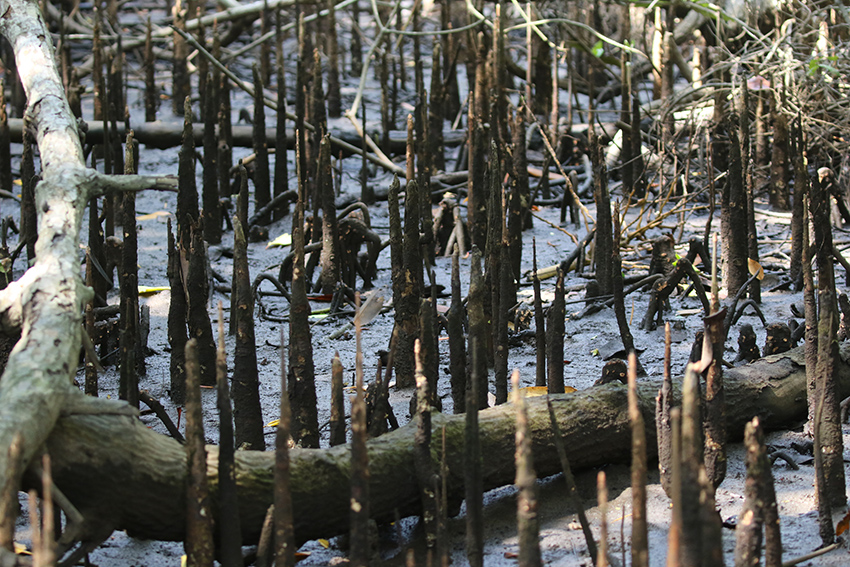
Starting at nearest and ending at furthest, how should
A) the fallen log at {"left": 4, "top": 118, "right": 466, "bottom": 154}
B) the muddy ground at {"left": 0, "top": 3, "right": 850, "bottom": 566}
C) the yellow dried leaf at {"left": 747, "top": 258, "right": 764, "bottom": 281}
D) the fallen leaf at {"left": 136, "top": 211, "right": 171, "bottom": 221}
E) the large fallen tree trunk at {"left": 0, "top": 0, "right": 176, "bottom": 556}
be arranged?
the large fallen tree trunk at {"left": 0, "top": 0, "right": 176, "bottom": 556} → the muddy ground at {"left": 0, "top": 3, "right": 850, "bottom": 566} → the yellow dried leaf at {"left": 747, "top": 258, "right": 764, "bottom": 281} → the fallen leaf at {"left": 136, "top": 211, "right": 171, "bottom": 221} → the fallen log at {"left": 4, "top": 118, "right": 466, "bottom": 154}

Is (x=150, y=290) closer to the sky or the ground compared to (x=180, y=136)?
closer to the ground

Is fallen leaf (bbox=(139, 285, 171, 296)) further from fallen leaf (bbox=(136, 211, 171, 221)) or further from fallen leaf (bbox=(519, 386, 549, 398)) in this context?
fallen leaf (bbox=(519, 386, 549, 398))

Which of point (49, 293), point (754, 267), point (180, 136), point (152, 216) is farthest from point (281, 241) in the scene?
point (49, 293)

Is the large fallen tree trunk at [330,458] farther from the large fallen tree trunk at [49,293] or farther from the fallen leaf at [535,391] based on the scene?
the fallen leaf at [535,391]

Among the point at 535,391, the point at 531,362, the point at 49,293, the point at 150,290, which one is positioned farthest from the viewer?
the point at 150,290

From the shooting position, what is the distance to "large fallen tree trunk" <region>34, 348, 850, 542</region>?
1.59 metres

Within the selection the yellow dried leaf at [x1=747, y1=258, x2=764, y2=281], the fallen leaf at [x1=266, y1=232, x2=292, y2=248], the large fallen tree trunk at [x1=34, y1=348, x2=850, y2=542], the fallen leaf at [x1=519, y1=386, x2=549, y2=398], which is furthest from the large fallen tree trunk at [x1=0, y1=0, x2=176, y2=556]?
the fallen leaf at [x1=266, y1=232, x2=292, y2=248]

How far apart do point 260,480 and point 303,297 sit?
529 mm

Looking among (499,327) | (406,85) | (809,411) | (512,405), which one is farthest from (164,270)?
(406,85)

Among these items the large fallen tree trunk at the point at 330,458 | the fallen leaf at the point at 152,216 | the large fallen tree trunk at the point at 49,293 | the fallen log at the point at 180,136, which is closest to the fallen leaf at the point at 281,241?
the fallen leaf at the point at 152,216

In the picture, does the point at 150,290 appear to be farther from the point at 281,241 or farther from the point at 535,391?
the point at 535,391

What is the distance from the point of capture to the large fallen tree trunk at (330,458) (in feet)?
5.23

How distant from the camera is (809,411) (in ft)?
7.36

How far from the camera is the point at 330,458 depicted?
71.9 inches
